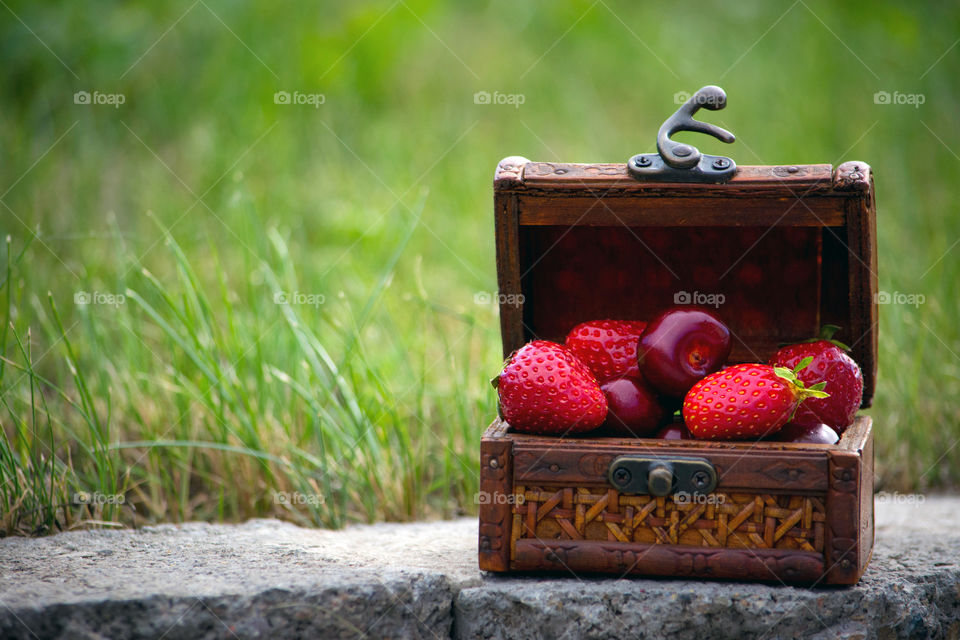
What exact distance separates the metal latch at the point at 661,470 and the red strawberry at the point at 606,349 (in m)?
0.27

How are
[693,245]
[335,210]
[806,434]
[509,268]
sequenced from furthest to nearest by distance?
[335,210] → [693,245] → [509,268] → [806,434]

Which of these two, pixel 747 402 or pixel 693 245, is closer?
pixel 747 402

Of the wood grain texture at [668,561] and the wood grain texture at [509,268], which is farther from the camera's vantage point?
the wood grain texture at [509,268]

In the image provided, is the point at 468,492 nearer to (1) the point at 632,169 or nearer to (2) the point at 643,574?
(2) the point at 643,574

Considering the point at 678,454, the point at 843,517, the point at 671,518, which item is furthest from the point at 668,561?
the point at 843,517

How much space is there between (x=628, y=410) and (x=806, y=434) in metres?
0.31

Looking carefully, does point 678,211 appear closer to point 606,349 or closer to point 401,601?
point 606,349

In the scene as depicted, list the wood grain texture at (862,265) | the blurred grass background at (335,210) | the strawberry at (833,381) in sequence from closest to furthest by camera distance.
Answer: the wood grain texture at (862,265) → the strawberry at (833,381) → the blurred grass background at (335,210)

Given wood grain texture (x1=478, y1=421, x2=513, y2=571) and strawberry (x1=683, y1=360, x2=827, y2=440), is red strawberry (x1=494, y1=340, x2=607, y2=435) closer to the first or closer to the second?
wood grain texture (x1=478, y1=421, x2=513, y2=571)

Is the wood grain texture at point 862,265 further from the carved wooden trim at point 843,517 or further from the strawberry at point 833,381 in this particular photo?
the carved wooden trim at point 843,517

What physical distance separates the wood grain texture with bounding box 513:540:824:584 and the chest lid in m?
0.48

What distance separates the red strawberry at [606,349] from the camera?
1.75 meters

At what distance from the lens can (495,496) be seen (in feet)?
5.03

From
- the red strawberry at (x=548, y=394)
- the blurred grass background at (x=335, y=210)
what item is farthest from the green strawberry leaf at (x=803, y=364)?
the blurred grass background at (x=335, y=210)
